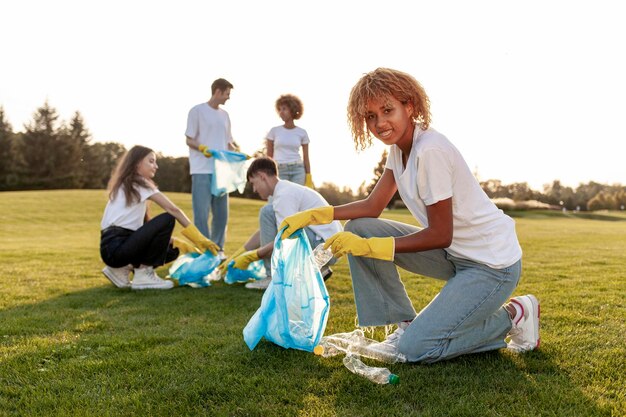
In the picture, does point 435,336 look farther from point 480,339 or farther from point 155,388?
point 155,388

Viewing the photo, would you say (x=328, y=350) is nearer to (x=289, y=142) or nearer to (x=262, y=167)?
(x=262, y=167)

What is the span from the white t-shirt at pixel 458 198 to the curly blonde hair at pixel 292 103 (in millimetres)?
3711

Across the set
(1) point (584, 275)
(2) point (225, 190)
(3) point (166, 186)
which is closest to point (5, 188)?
(3) point (166, 186)

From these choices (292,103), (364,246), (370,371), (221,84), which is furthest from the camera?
(292,103)

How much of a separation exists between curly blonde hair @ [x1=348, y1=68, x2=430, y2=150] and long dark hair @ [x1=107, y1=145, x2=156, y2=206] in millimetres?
2621

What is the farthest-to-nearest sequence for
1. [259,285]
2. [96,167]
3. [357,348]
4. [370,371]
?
[96,167]
[259,285]
[357,348]
[370,371]

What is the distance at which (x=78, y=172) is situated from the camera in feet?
130

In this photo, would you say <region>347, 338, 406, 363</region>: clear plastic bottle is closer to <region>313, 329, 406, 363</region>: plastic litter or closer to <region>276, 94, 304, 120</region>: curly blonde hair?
<region>313, 329, 406, 363</region>: plastic litter

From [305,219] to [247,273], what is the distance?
207 centimetres

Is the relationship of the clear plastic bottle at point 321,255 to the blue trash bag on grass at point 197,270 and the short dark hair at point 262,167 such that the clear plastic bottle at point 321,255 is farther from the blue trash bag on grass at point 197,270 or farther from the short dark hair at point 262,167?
the blue trash bag on grass at point 197,270

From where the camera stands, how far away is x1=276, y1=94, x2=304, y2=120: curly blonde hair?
614cm

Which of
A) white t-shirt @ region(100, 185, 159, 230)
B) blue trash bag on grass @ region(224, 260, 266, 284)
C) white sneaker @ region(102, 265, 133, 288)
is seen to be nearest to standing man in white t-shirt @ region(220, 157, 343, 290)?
blue trash bag on grass @ region(224, 260, 266, 284)

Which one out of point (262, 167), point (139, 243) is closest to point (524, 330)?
point (262, 167)

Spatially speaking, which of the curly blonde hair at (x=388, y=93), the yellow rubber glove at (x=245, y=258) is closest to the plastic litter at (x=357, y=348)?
the curly blonde hair at (x=388, y=93)
